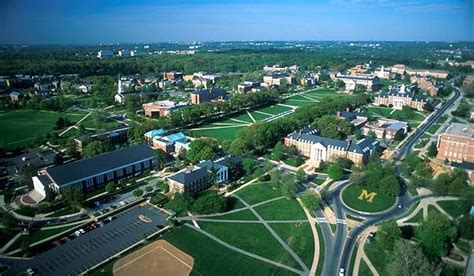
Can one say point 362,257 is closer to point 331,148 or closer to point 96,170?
point 331,148

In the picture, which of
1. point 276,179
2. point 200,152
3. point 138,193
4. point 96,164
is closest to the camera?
point 138,193

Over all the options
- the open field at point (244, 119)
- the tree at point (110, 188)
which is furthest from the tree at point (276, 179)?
the open field at point (244, 119)

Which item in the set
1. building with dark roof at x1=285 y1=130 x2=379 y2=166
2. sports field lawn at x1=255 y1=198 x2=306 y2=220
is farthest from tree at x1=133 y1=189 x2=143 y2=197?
building with dark roof at x1=285 y1=130 x2=379 y2=166

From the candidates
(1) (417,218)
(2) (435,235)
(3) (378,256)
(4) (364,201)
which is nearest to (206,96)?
(4) (364,201)

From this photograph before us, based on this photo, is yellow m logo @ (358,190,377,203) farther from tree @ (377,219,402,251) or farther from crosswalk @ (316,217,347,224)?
tree @ (377,219,402,251)

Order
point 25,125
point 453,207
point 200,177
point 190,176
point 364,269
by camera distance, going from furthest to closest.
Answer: point 25,125
point 200,177
point 190,176
point 453,207
point 364,269

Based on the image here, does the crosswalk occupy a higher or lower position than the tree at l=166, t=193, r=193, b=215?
lower
